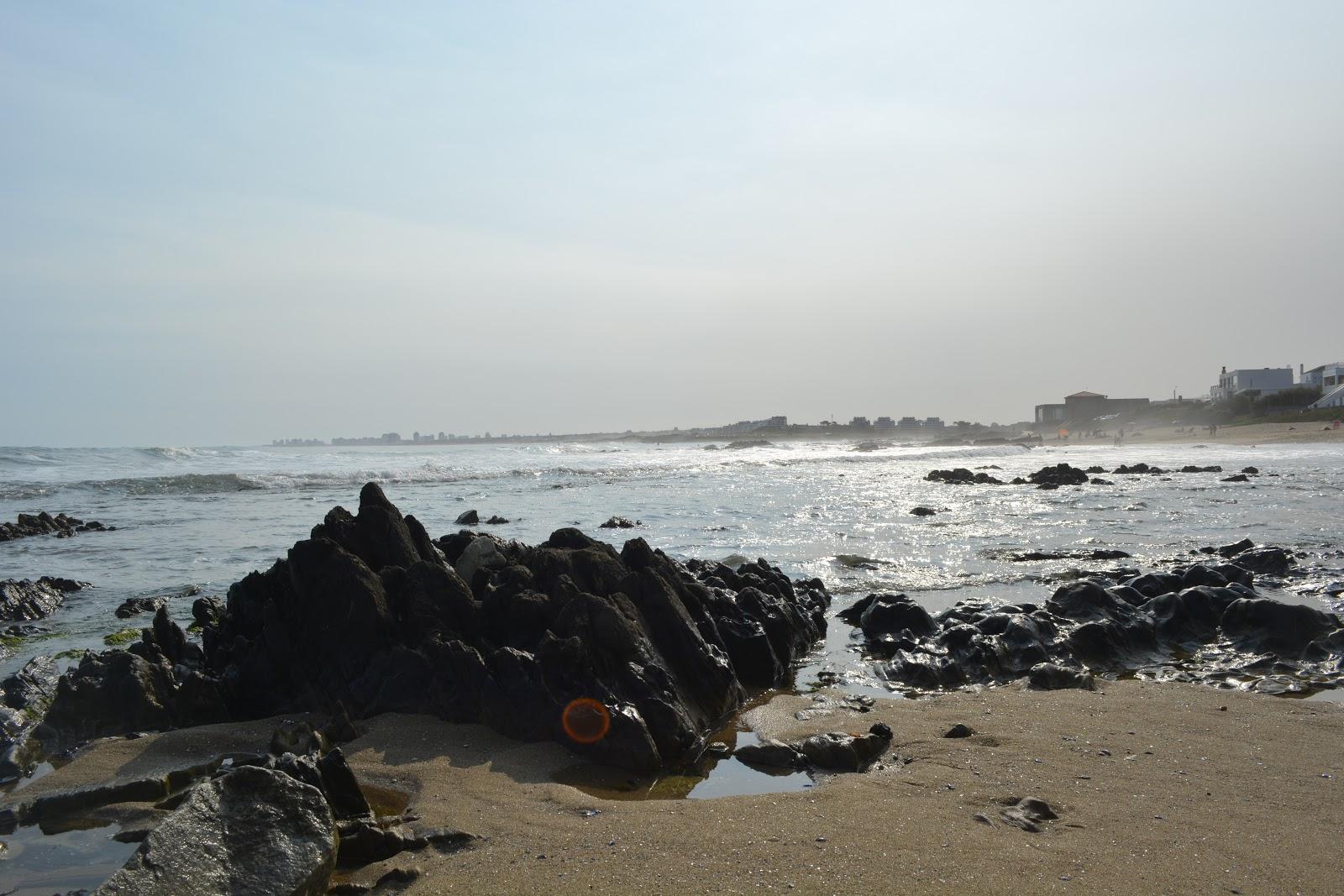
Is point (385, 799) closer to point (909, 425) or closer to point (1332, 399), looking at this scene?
point (1332, 399)

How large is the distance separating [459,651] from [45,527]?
20900 millimetres

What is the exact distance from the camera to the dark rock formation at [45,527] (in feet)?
67.4

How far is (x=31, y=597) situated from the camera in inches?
457

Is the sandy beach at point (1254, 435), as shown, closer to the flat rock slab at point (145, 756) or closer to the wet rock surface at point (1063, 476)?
the wet rock surface at point (1063, 476)

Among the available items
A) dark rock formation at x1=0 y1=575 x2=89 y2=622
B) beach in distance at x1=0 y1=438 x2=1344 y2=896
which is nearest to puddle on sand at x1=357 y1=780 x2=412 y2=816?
beach in distance at x1=0 y1=438 x2=1344 y2=896

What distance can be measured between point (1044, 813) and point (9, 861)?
5293 mm

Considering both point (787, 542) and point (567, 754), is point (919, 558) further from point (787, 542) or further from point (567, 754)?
point (567, 754)

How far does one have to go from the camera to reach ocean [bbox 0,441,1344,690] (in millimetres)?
12125

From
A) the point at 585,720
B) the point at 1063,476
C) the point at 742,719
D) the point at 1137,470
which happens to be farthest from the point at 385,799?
the point at 1137,470

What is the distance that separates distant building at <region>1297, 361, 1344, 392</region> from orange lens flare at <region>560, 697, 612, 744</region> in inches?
3894

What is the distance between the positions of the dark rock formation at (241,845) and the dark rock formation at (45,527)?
20.7 metres

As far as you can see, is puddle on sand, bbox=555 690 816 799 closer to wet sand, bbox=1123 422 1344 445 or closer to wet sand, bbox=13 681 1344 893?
wet sand, bbox=13 681 1344 893

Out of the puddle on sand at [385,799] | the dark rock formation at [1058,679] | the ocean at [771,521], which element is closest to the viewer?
the puddle on sand at [385,799]

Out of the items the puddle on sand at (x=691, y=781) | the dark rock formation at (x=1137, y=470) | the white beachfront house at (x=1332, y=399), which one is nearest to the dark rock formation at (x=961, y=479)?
the dark rock formation at (x=1137, y=470)
